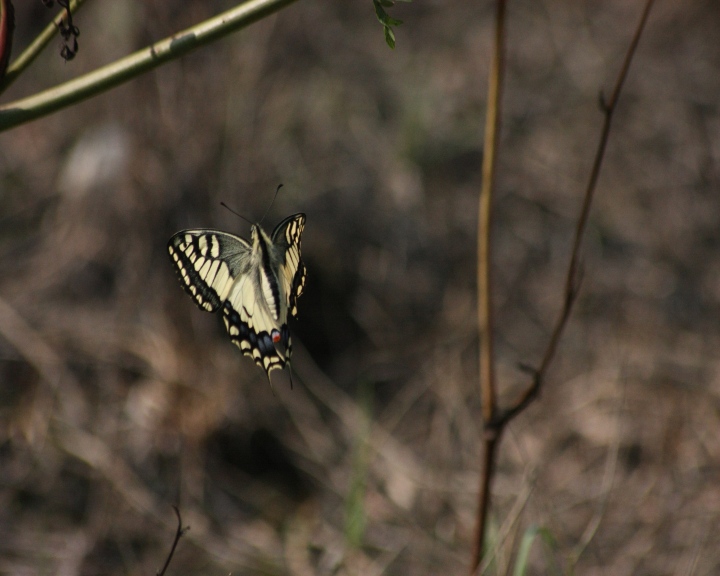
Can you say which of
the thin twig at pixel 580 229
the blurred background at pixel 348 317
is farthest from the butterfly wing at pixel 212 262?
the blurred background at pixel 348 317

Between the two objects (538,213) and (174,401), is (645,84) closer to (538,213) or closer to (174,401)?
(538,213)

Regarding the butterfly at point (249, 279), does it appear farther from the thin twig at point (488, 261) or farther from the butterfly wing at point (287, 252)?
the thin twig at point (488, 261)

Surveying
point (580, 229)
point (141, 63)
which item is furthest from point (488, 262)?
point (141, 63)

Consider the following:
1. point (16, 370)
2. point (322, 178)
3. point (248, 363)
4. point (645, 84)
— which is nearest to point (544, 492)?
point (248, 363)

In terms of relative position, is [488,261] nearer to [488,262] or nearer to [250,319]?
[488,262]

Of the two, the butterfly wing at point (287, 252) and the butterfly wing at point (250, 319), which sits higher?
Answer: the butterfly wing at point (287, 252)

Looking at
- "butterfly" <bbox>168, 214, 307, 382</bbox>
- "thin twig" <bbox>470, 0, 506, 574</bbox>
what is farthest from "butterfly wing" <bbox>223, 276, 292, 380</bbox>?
"thin twig" <bbox>470, 0, 506, 574</bbox>
